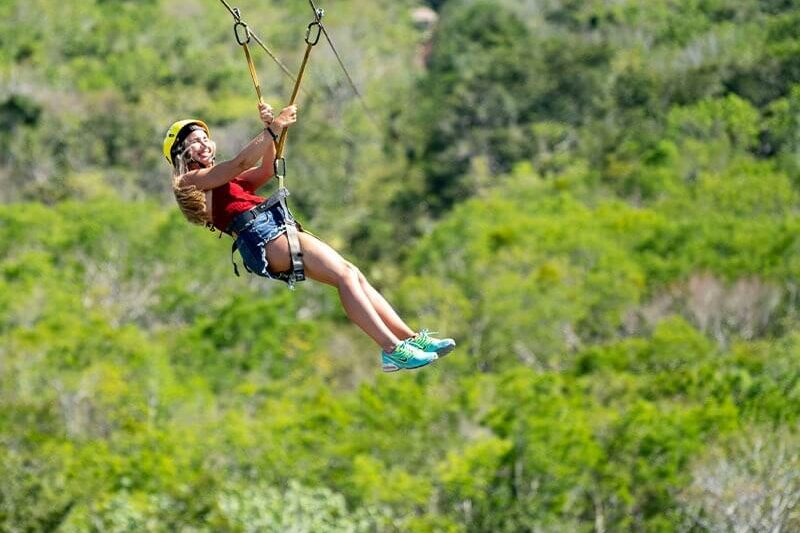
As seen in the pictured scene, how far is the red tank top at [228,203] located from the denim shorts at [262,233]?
0.11m

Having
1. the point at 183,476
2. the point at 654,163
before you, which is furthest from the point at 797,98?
the point at 183,476

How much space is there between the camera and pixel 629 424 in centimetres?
3136

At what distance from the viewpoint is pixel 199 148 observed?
31.1ft

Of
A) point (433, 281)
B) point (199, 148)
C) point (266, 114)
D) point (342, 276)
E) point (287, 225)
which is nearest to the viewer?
point (266, 114)

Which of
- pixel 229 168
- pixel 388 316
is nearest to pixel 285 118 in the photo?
pixel 229 168

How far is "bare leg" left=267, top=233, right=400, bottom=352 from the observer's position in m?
9.23

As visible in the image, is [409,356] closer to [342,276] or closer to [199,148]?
[342,276]

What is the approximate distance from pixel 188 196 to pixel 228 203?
0.76 ft

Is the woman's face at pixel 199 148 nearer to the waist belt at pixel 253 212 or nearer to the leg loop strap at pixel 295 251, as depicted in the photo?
the waist belt at pixel 253 212

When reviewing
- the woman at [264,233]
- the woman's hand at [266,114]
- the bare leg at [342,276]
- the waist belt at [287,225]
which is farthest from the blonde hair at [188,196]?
the woman's hand at [266,114]

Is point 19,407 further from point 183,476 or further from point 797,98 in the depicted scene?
point 797,98

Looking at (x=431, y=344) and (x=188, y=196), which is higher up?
(x=188, y=196)

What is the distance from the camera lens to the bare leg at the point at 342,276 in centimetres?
923

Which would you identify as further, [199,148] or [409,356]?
[199,148]
